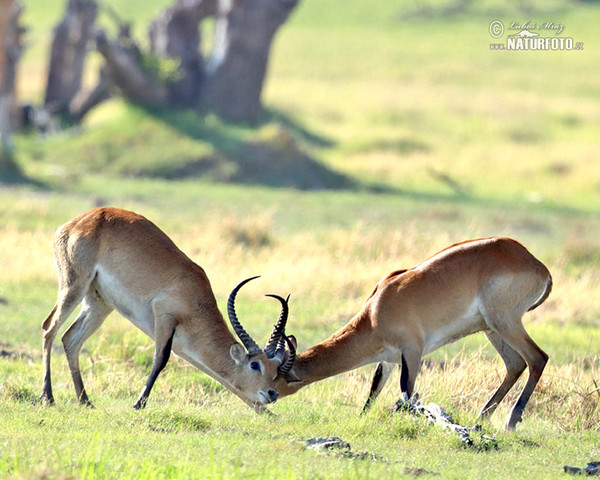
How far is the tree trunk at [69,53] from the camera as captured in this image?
3253cm

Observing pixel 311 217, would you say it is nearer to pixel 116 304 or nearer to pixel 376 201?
pixel 376 201

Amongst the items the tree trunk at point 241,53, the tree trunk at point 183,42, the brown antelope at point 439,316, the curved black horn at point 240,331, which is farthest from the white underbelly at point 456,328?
the tree trunk at point 241,53

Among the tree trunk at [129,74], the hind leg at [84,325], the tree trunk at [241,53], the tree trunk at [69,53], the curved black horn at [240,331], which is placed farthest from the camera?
the tree trunk at [69,53]

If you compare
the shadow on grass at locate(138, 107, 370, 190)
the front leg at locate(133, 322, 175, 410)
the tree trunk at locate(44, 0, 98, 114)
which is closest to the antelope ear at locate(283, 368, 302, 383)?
the front leg at locate(133, 322, 175, 410)

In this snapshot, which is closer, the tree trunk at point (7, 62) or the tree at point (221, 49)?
the tree trunk at point (7, 62)

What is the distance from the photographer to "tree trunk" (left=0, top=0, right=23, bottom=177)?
2280 centimetres

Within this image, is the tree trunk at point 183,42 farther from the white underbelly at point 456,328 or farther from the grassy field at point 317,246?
the white underbelly at point 456,328

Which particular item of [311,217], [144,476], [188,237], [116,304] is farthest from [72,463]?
[311,217]

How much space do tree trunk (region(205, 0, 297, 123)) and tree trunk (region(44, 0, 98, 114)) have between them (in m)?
4.58

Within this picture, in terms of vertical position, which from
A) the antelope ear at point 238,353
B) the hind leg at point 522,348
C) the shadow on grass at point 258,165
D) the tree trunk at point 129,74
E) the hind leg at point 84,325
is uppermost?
the hind leg at point 522,348

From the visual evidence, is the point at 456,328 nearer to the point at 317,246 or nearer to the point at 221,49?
the point at 317,246

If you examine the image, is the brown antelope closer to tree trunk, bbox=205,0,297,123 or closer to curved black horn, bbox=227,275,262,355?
curved black horn, bbox=227,275,262,355

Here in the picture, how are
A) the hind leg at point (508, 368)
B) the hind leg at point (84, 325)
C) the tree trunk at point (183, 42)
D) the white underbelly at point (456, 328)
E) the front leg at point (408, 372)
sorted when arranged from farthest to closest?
the tree trunk at point (183, 42) < the hind leg at point (84, 325) < the hind leg at point (508, 368) < the white underbelly at point (456, 328) < the front leg at point (408, 372)

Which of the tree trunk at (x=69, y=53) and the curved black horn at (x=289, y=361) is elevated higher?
the curved black horn at (x=289, y=361)
